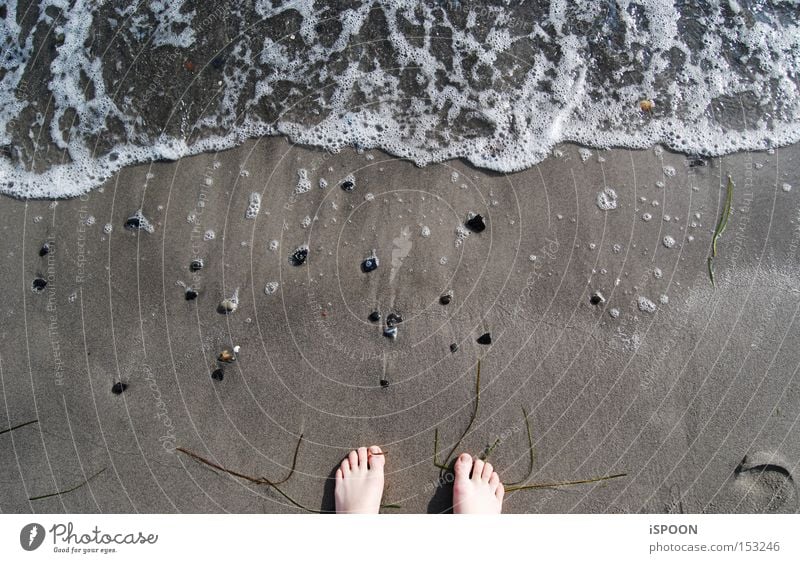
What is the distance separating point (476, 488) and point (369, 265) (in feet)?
5.38

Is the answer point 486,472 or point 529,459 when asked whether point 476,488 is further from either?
point 529,459

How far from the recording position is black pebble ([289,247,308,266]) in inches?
148

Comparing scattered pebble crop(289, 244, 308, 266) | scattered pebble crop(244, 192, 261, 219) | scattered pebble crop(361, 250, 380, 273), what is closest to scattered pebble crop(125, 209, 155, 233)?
scattered pebble crop(244, 192, 261, 219)

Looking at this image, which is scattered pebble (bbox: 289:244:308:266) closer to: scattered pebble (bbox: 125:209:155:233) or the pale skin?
scattered pebble (bbox: 125:209:155:233)

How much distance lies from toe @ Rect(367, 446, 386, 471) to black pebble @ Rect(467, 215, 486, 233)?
1.64 m

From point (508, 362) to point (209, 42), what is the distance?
3.17m

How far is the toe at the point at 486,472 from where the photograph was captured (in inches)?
141

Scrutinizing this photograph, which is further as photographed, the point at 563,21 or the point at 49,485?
the point at 563,21

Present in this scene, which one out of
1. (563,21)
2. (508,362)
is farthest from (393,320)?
(563,21)

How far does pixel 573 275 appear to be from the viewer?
3.73 meters

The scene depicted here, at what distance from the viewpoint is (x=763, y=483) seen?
3629mm
